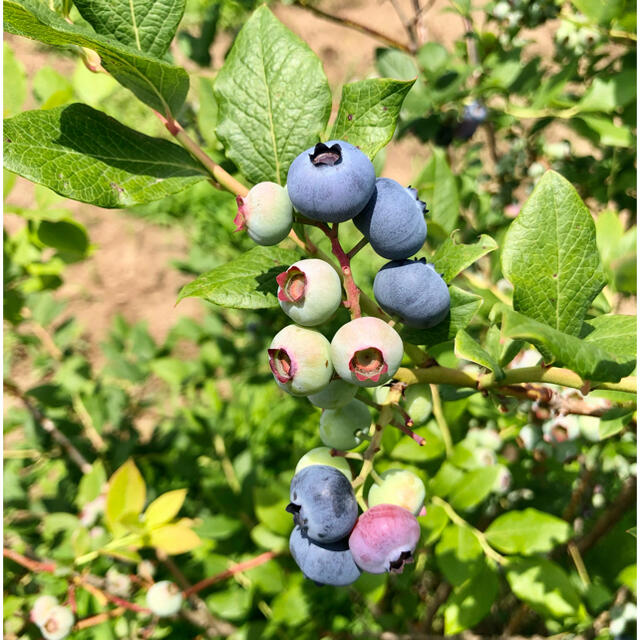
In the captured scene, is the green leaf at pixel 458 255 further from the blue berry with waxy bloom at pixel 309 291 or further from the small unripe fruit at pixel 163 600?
the small unripe fruit at pixel 163 600

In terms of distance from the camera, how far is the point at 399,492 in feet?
2.65

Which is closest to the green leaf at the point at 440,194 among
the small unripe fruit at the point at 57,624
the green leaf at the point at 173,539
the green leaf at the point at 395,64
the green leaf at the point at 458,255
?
the green leaf at the point at 395,64

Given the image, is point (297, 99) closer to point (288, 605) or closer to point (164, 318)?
point (288, 605)

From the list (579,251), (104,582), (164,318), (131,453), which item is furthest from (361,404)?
(164,318)

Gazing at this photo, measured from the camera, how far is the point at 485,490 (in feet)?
4.22

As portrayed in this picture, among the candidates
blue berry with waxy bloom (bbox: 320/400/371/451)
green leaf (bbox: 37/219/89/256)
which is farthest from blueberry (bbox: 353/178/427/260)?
green leaf (bbox: 37/219/89/256)

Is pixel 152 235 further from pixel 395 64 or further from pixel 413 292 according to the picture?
pixel 413 292

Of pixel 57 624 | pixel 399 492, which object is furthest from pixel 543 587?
pixel 57 624

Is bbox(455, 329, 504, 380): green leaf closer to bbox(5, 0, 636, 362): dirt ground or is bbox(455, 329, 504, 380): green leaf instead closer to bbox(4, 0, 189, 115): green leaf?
bbox(4, 0, 189, 115): green leaf

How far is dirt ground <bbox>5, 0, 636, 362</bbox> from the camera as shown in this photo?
4.63 m

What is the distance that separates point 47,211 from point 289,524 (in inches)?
35.6

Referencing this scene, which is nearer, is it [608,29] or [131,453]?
[608,29]

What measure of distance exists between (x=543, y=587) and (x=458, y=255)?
0.87 m

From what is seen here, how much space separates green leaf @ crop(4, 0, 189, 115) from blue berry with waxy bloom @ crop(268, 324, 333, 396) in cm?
35
